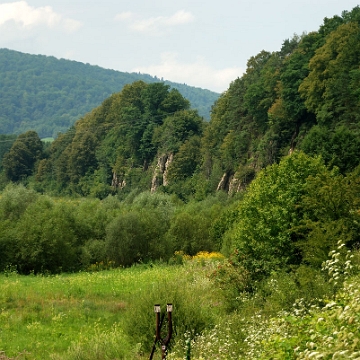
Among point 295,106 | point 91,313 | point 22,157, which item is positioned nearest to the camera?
point 91,313

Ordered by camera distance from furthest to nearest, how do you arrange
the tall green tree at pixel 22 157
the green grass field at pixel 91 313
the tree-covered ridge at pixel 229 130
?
the tall green tree at pixel 22 157 → the tree-covered ridge at pixel 229 130 → the green grass field at pixel 91 313

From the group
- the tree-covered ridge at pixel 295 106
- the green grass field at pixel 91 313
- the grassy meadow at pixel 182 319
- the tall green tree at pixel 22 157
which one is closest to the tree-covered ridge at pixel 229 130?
the tree-covered ridge at pixel 295 106

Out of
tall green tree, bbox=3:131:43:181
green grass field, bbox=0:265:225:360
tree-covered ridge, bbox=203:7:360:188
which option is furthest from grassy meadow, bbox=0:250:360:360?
tall green tree, bbox=3:131:43:181

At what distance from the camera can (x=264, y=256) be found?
29.1 m

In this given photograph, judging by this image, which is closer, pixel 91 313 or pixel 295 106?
pixel 91 313

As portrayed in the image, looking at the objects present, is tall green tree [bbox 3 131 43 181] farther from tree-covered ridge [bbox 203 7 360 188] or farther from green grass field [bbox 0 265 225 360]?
green grass field [bbox 0 265 225 360]

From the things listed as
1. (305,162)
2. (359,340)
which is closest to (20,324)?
(305,162)

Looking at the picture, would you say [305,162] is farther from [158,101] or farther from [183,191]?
[158,101]

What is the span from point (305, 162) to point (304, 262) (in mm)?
6838

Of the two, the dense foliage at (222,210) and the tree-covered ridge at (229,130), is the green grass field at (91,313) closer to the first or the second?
the dense foliage at (222,210)

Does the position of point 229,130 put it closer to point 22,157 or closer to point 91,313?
point 91,313

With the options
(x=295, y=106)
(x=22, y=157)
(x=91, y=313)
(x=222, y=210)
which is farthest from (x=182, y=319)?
(x=22, y=157)

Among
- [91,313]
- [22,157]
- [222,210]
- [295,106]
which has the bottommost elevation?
[91,313]

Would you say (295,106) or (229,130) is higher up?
(295,106)
